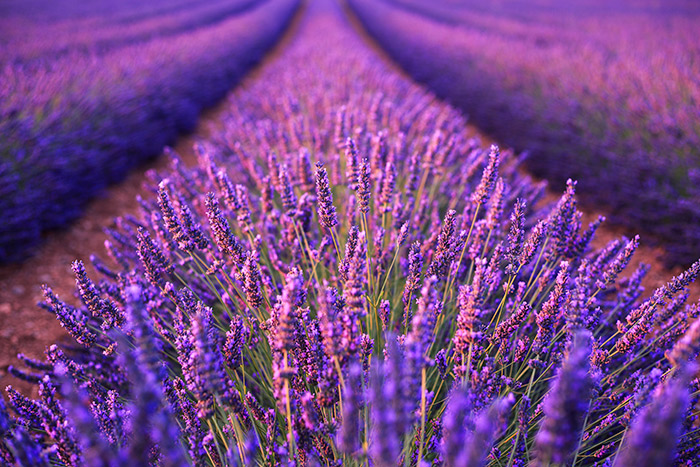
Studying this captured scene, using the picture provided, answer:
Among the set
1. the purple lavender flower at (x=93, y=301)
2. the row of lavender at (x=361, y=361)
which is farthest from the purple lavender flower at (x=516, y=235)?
the purple lavender flower at (x=93, y=301)

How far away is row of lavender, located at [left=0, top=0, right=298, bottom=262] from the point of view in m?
3.41

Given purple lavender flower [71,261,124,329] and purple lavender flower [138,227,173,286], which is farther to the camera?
purple lavender flower [138,227,173,286]

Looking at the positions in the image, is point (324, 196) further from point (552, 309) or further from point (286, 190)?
point (552, 309)

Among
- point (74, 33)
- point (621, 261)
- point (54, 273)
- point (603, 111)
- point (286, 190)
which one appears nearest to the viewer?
point (621, 261)

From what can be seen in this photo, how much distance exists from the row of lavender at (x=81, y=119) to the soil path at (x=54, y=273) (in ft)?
0.47

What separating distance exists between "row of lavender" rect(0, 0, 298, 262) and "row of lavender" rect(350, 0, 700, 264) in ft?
16.4

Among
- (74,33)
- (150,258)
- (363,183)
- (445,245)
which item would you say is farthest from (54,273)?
(74,33)

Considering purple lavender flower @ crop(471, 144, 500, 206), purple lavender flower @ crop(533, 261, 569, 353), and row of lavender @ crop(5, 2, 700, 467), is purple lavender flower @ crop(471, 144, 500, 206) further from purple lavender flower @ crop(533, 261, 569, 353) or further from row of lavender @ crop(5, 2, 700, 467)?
purple lavender flower @ crop(533, 261, 569, 353)

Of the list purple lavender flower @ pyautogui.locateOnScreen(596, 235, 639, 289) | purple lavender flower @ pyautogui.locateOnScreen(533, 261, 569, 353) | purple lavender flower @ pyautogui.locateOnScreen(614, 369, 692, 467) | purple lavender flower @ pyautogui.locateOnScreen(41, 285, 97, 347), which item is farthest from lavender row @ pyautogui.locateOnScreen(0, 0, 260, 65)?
purple lavender flower @ pyautogui.locateOnScreen(614, 369, 692, 467)

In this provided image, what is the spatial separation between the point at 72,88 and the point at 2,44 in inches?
157

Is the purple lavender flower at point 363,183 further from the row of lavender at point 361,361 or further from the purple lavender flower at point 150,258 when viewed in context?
the purple lavender flower at point 150,258

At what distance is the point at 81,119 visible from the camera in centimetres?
421

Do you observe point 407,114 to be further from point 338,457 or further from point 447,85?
point 447,85

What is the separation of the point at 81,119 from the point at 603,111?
→ 5998 mm
